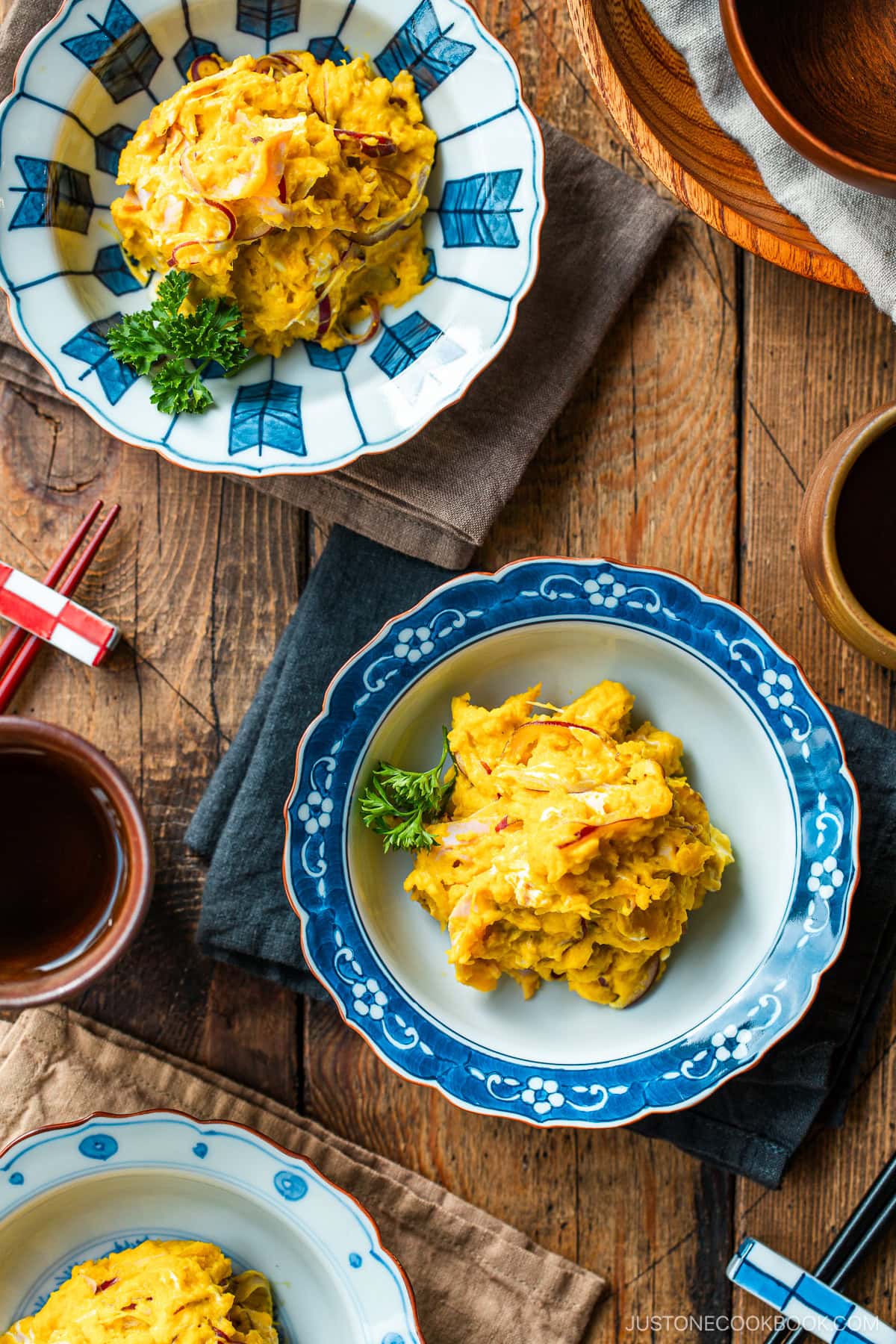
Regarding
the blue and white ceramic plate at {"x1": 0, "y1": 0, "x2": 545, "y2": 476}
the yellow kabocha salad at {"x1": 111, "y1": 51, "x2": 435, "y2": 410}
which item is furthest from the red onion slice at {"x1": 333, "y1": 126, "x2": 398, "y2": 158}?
the blue and white ceramic plate at {"x1": 0, "y1": 0, "x2": 545, "y2": 476}

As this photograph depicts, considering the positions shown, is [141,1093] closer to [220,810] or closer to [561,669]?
[220,810]

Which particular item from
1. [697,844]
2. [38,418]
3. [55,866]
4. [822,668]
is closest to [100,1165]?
[55,866]

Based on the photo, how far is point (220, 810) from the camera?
212 centimetres

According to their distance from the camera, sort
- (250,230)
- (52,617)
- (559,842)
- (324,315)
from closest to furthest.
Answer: (559,842), (250,230), (324,315), (52,617)

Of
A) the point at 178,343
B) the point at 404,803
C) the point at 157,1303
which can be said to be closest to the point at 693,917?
the point at 404,803

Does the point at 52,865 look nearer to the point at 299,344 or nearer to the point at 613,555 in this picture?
the point at 299,344

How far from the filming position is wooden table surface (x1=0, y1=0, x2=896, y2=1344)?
2139 mm

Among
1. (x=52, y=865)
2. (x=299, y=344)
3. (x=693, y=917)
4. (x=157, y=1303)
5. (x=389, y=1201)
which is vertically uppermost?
(x=299, y=344)

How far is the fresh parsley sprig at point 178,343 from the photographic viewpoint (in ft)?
6.38

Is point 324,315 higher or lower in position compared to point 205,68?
lower

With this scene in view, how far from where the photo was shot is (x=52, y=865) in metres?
2.05

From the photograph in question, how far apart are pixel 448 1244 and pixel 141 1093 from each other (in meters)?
0.65

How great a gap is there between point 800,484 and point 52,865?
159 cm

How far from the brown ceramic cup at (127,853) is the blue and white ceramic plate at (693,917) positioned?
10.5 inches
